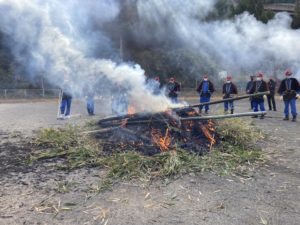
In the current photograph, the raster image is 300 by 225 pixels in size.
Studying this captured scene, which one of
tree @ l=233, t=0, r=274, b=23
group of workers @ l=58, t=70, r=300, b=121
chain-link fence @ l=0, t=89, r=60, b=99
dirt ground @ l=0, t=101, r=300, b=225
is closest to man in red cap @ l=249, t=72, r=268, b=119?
group of workers @ l=58, t=70, r=300, b=121

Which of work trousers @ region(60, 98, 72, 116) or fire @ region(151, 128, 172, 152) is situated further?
work trousers @ region(60, 98, 72, 116)

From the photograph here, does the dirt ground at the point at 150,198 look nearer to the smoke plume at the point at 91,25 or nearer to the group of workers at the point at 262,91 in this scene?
the smoke plume at the point at 91,25

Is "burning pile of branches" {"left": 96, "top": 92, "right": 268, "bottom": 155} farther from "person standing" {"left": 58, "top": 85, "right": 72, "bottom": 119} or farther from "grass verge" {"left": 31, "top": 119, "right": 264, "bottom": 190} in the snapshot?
"person standing" {"left": 58, "top": 85, "right": 72, "bottom": 119}

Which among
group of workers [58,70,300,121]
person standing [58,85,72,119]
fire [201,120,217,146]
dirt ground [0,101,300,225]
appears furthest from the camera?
person standing [58,85,72,119]

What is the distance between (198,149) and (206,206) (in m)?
2.47

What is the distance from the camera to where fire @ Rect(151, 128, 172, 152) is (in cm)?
745

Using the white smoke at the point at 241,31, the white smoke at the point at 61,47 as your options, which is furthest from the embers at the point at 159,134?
the white smoke at the point at 241,31

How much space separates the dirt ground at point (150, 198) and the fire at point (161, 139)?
121 cm

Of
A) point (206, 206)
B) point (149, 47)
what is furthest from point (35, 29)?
point (149, 47)

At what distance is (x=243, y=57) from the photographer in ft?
54.4

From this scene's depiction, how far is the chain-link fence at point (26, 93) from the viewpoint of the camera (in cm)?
2647

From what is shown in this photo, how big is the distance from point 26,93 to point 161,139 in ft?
69.9

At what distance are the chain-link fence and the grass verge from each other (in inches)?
753

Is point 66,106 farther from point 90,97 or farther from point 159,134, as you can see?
point 159,134
